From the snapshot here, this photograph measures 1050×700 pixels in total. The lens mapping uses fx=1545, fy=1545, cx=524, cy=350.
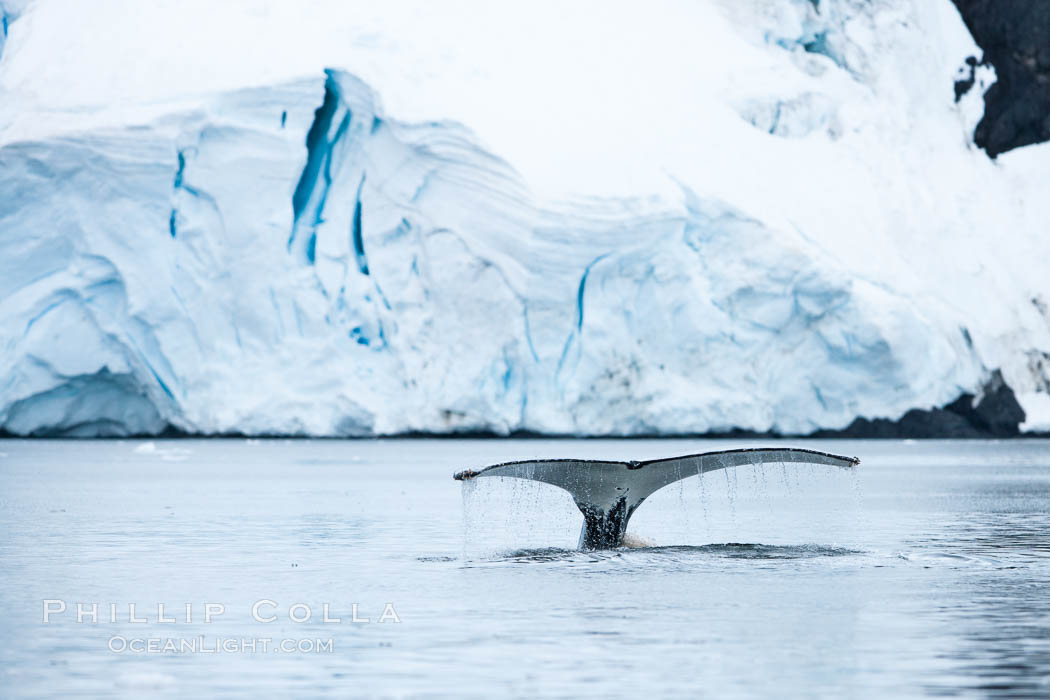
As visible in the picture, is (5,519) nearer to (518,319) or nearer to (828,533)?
(828,533)

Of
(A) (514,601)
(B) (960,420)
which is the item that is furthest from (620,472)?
(B) (960,420)

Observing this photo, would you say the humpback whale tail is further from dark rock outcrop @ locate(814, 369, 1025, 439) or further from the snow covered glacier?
dark rock outcrop @ locate(814, 369, 1025, 439)

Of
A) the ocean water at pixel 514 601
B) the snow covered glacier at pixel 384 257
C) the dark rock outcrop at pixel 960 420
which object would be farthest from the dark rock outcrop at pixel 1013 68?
the ocean water at pixel 514 601

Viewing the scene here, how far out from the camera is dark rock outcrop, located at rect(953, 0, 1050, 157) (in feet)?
166

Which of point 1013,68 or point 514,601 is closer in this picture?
point 514,601

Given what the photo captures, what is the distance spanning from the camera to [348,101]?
36219 mm

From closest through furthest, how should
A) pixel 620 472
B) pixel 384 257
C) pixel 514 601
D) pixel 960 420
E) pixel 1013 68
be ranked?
pixel 514 601 < pixel 620 472 < pixel 384 257 < pixel 960 420 < pixel 1013 68

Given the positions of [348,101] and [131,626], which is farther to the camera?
[348,101]

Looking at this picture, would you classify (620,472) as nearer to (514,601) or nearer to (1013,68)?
(514,601)

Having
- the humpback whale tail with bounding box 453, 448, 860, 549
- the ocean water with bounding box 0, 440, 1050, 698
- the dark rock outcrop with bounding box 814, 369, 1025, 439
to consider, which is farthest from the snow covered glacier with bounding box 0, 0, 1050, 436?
the humpback whale tail with bounding box 453, 448, 860, 549

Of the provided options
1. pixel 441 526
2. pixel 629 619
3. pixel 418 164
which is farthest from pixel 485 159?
pixel 629 619

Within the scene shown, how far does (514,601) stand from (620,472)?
1.81 metres

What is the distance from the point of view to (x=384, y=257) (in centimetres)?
3603

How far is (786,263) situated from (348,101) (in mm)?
10956
